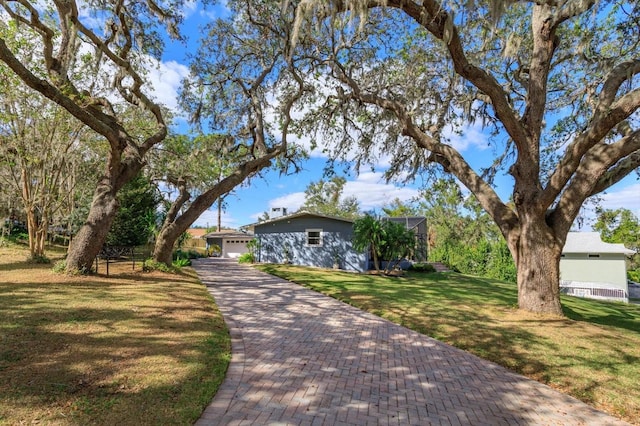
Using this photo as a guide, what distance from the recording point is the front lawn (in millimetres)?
2959

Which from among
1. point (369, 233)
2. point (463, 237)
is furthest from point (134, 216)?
point (463, 237)

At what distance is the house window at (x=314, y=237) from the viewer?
2080 centimetres

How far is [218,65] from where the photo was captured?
12.5m

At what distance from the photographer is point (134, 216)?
17.3 metres

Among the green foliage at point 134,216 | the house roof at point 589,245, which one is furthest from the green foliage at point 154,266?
the house roof at point 589,245

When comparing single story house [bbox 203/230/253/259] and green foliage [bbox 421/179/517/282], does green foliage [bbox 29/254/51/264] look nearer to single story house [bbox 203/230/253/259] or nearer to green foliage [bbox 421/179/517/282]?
green foliage [bbox 421/179/517/282]

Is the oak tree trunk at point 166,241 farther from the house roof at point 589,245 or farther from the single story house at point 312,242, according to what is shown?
the house roof at point 589,245

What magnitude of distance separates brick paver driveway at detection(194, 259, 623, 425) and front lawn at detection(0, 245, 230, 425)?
14.8 inches

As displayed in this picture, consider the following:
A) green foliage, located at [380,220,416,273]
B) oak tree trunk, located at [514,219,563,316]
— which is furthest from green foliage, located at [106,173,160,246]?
oak tree trunk, located at [514,219,563,316]

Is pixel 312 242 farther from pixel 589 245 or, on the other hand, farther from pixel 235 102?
pixel 589 245

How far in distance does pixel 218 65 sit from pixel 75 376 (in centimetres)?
1162

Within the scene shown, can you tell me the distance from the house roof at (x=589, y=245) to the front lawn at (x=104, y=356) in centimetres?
2244

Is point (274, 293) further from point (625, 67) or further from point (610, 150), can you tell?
point (625, 67)

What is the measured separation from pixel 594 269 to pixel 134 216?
1081 inches
